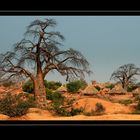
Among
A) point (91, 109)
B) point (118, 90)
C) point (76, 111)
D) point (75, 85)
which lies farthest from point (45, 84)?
point (118, 90)

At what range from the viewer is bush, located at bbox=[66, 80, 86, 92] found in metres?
3.10

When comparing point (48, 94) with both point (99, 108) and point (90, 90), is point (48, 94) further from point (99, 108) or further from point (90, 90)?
point (99, 108)

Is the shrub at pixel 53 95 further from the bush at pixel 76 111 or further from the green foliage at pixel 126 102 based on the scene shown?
the green foliage at pixel 126 102

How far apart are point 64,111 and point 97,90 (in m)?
0.43

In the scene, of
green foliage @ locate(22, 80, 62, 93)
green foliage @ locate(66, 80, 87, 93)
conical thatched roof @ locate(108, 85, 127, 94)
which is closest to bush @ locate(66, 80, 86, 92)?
green foliage @ locate(66, 80, 87, 93)

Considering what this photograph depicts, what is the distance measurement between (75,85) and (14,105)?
72 centimetres

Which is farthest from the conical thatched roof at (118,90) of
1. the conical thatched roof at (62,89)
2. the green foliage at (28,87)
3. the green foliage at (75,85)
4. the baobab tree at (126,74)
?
the green foliage at (28,87)

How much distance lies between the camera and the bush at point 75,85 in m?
3.10

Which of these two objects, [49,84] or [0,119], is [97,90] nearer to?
[49,84]

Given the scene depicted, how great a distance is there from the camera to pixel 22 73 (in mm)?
3193

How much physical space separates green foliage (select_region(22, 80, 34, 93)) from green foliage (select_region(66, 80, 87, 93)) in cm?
42

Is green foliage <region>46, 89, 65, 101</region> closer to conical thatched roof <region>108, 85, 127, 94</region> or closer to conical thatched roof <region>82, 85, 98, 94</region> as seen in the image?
conical thatched roof <region>82, 85, 98, 94</region>
